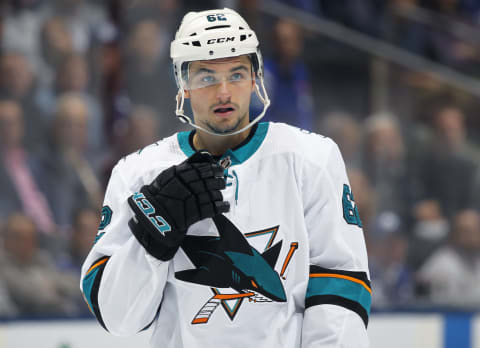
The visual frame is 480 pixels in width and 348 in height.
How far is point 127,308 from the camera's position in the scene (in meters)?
1.33

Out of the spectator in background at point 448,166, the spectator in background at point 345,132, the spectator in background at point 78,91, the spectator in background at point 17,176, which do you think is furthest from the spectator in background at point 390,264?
the spectator in background at point 17,176

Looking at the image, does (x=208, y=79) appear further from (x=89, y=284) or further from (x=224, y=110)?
(x=89, y=284)

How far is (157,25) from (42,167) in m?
0.99

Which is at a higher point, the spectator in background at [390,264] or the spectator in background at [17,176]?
the spectator in background at [17,176]

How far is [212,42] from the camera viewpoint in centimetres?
140

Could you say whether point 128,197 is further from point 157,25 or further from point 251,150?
point 157,25

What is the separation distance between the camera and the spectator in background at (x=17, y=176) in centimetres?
335

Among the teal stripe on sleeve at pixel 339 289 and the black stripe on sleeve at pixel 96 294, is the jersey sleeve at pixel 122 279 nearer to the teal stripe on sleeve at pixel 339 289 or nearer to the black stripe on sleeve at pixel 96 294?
the black stripe on sleeve at pixel 96 294

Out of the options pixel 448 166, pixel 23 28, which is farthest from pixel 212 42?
pixel 448 166

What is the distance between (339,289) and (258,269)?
0.16m

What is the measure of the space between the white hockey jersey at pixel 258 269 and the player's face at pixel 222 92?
0.07 metres

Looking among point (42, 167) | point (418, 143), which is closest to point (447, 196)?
point (418, 143)

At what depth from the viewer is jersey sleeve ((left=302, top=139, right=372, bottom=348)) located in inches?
51.5

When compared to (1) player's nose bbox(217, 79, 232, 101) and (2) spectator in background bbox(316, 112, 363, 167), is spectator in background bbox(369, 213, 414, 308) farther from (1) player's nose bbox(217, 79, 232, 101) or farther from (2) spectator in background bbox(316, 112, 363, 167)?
(1) player's nose bbox(217, 79, 232, 101)
